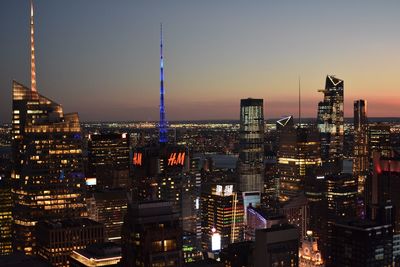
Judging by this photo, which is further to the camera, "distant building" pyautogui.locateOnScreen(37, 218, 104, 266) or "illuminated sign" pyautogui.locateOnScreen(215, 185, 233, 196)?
"illuminated sign" pyautogui.locateOnScreen(215, 185, 233, 196)

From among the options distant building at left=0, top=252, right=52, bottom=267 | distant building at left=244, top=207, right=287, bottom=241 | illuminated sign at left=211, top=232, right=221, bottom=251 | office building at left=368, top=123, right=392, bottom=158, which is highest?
office building at left=368, top=123, right=392, bottom=158

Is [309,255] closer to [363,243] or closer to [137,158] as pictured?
[363,243]

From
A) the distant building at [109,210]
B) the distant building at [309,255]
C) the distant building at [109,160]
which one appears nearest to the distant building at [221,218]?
the distant building at [109,210]

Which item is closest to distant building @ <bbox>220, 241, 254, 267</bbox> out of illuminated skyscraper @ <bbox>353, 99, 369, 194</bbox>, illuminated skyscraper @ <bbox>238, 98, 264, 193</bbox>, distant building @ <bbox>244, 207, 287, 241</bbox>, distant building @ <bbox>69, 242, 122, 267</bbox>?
distant building @ <bbox>244, 207, 287, 241</bbox>

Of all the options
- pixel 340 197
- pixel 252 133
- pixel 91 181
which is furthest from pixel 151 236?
pixel 252 133

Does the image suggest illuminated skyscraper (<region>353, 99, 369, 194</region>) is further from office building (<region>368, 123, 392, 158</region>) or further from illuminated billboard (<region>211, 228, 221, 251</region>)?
illuminated billboard (<region>211, 228, 221, 251</region>)

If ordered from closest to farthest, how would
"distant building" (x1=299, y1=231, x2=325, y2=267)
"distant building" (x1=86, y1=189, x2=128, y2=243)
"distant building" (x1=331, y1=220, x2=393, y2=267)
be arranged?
"distant building" (x1=331, y1=220, x2=393, y2=267) < "distant building" (x1=299, y1=231, x2=325, y2=267) < "distant building" (x1=86, y1=189, x2=128, y2=243)

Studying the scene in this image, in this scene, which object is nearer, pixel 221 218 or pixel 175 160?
pixel 221 218
